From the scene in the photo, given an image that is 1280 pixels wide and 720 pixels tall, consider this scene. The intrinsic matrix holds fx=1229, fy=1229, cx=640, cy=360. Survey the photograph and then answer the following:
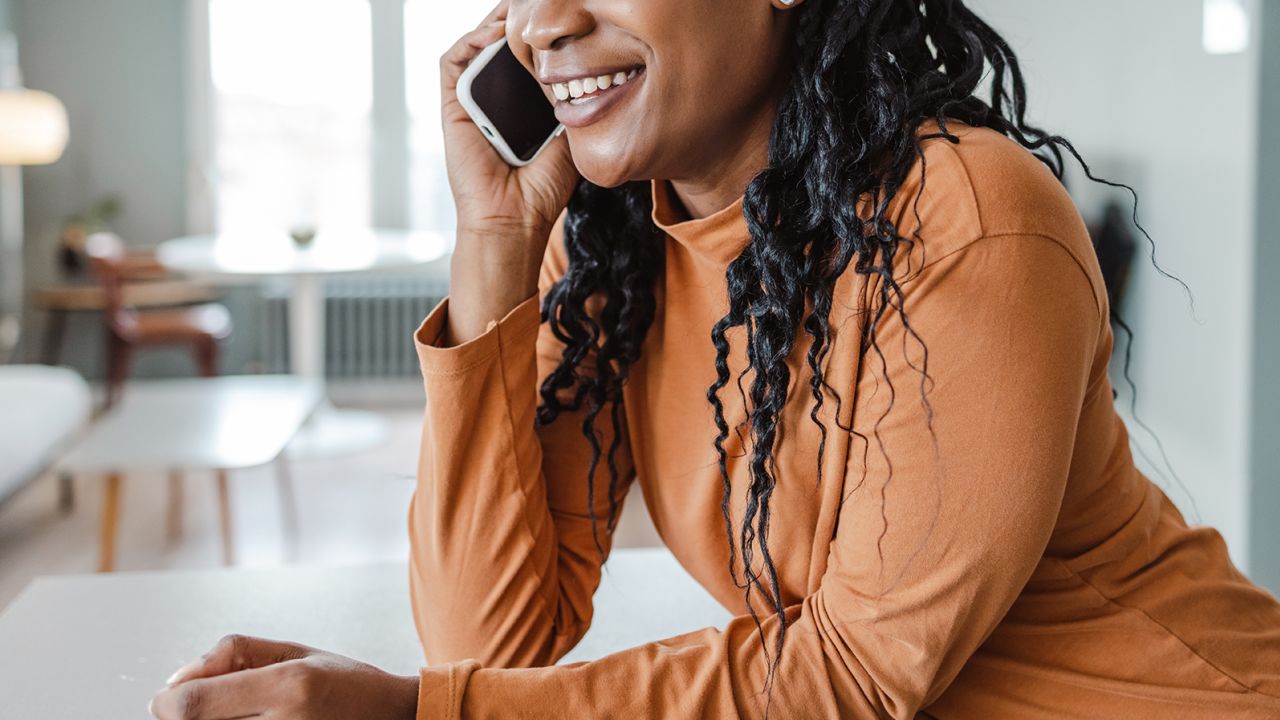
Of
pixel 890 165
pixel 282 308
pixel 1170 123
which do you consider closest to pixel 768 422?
pixel 890 165

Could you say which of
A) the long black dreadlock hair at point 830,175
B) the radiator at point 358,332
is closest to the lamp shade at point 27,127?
the radiator at point 358,332

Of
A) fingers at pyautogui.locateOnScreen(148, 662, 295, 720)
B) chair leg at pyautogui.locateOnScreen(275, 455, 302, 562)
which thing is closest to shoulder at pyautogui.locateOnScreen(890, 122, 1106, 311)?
fingers at pyautogui.locateOnScreen(148, 662, 295, 720)

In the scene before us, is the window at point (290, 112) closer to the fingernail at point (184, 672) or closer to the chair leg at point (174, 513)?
the chair leg at point (174, 513)

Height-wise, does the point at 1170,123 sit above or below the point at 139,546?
above

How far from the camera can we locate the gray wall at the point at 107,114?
5.96 metres

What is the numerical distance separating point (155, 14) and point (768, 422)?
5.83 metres

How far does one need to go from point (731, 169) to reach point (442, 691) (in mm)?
480

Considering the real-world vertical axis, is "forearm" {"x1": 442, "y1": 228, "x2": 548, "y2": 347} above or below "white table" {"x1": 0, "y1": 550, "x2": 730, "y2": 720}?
above

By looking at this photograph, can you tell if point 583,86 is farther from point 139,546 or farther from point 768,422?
point 139,546

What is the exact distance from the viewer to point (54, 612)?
1.20 m

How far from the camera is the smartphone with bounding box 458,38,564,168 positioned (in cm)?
119

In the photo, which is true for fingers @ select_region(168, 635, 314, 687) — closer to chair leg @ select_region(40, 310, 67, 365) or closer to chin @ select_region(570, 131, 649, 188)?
chin @ select_region(570, 131, 649, 188)

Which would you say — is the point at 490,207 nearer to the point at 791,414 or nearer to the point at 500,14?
the point at 500,14

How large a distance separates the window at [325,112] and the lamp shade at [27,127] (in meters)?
0.95
